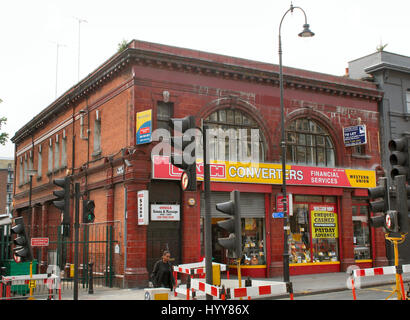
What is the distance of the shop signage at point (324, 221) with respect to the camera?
961 inches

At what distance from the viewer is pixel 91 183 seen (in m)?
23.9

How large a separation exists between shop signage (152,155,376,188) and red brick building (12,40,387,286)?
A: 0.05m

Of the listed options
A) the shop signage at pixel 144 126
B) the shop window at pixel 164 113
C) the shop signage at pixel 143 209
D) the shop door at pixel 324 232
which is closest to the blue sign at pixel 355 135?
the shop door at pixel 324 232

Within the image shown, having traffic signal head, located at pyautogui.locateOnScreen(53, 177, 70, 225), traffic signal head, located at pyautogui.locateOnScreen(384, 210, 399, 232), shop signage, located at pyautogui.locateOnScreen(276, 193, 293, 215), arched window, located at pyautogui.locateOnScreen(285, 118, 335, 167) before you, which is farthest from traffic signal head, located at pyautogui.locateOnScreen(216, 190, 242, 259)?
arched window, located at pyautogui.locateOnScreen(285, 118, 335, 167)

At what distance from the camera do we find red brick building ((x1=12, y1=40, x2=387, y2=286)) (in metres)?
20.2

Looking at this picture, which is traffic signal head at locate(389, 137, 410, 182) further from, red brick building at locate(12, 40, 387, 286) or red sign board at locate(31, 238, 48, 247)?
red brick building at locate(12, 40, 387, 286)

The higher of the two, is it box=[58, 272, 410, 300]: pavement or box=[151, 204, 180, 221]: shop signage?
box=[151, 204, 180, 221]: shop signage

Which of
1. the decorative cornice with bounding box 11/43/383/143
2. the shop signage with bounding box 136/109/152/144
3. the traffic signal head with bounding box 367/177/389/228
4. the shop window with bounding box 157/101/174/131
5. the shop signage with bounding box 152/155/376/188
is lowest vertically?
the traffic signal head with bounding box 367/177/389/228

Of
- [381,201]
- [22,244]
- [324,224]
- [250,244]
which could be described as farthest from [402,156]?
[324,224]

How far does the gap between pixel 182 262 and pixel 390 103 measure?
51.5 feet

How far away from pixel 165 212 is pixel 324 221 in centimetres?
915

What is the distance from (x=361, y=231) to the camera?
25.8 metres

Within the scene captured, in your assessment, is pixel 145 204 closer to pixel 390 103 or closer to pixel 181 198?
pixel 181 198
